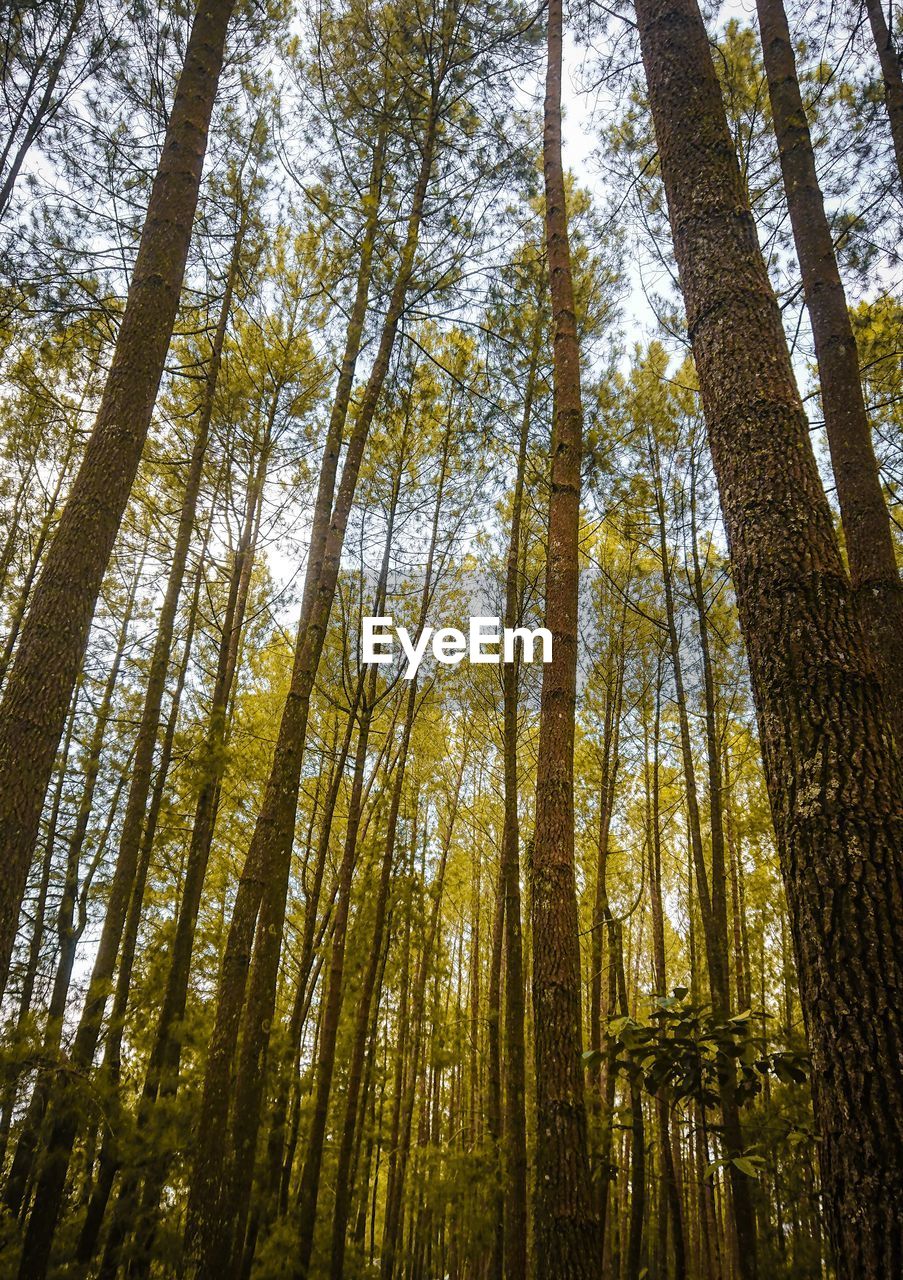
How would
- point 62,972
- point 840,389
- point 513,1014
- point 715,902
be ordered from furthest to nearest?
point 62,972 → point 715,902 → point 513,1014 → point 840,389

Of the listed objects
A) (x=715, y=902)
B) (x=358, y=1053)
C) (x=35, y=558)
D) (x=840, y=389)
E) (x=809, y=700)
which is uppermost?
(x=35, y=558)

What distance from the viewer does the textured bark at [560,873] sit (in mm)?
2691

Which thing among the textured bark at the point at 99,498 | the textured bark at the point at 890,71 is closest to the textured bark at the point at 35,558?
the textured bark at the point at 99,498

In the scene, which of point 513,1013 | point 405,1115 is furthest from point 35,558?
point 405,1115

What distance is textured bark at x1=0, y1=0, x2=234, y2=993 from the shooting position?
2377 mm

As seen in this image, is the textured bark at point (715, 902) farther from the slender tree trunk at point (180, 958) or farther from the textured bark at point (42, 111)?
the textured bark at point (42, 111)

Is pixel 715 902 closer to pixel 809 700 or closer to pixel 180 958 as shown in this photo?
pixel 180 958

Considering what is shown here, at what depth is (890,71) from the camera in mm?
4922

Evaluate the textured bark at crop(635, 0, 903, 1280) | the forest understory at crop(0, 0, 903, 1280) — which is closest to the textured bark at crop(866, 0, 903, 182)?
the forest understory at crop(0, 0, 903, 1280)

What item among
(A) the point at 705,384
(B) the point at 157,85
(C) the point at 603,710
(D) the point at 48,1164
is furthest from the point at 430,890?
(B) the point at 157,85

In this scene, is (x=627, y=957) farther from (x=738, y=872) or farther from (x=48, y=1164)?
(x=48, y=1164)

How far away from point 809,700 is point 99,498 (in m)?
2.72

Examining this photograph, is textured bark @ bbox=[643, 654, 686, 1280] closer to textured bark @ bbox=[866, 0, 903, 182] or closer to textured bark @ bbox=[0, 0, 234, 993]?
textured bark @ bbox=[0, 0, 234, 993]

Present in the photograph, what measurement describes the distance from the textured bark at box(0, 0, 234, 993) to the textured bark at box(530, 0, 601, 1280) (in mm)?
2135
